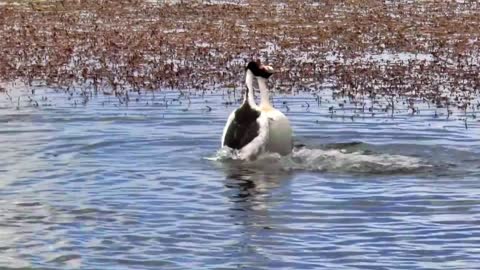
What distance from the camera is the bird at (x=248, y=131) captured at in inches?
590

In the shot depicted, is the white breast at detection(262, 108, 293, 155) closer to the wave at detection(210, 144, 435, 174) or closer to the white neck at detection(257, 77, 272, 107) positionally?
the wave at detection(210, 144, 435, 174)

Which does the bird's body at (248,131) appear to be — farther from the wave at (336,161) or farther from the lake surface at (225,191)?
the lake surface at (225,191)

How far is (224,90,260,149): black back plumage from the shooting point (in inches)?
590

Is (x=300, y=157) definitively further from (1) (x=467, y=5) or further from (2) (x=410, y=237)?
(1) (x=467, y=5)

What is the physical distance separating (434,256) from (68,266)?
3080mm

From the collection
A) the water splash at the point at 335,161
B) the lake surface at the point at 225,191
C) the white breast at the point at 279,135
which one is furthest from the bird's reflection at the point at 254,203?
the white breast at the point at 279,135

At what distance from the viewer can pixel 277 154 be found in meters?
15.2

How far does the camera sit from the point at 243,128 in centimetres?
1512

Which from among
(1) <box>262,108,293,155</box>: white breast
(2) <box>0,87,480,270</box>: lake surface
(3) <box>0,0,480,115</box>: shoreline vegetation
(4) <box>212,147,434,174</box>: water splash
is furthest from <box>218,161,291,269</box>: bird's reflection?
(3) <box>0,0,480,115</box>: shoreline vegetation

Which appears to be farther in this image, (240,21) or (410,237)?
(240,21)

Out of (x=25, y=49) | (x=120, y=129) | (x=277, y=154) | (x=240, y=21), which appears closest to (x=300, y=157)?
(x=277, y=154)

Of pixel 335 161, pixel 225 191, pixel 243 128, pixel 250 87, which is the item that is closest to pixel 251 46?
pixel 250 87

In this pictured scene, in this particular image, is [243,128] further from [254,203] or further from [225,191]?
[254,203]

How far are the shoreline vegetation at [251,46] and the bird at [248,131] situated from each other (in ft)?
13.5
